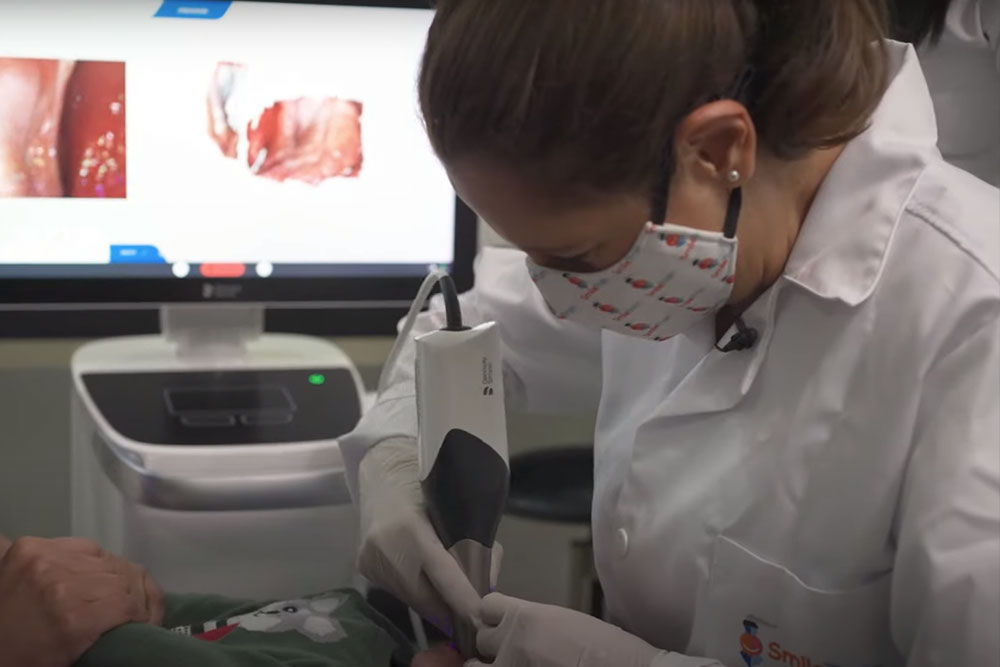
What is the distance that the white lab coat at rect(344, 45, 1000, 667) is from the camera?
73 cm

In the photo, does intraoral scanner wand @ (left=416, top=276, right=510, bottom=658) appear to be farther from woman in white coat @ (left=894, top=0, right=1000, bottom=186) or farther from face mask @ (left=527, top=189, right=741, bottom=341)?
woman in white coat @ (left=894, top=0, right=1000, bottom=186)

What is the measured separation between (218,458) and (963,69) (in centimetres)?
90

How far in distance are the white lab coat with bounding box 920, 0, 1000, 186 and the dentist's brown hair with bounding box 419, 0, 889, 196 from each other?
435 millimetres

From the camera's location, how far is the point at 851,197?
2.69 feet

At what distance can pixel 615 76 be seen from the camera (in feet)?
2.24

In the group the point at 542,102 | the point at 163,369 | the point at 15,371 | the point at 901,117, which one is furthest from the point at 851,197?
the point at 15,371

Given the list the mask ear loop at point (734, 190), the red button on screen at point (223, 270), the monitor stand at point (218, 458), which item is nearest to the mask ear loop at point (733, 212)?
the mask ear loop at point (734, 190)

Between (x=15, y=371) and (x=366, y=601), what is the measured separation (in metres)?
0.70

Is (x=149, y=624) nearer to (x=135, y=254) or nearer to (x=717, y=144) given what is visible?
(x=135, y=254)

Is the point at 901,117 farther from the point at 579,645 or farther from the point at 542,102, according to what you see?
the point at 579,645

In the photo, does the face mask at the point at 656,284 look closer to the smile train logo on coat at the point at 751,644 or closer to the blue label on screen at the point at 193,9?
the smile train logo on coat at the point at 751,644

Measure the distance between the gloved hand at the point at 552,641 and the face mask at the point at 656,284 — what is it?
0.76ft

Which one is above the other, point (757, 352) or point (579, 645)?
point (757, 352)

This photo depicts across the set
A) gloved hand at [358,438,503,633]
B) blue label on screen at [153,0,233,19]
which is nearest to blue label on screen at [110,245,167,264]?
blue label on screen at [153,0,233,19]
